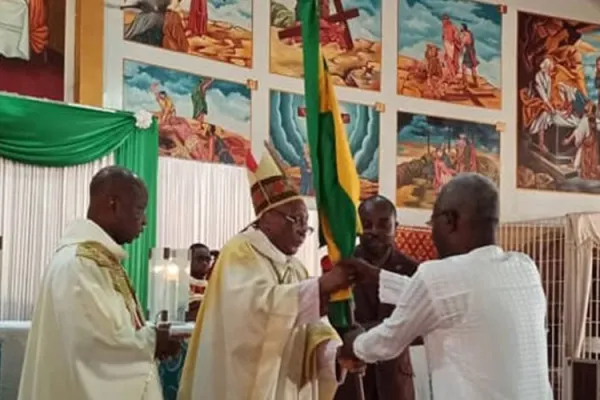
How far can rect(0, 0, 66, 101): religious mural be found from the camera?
32.8ft

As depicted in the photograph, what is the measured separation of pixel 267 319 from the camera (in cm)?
458

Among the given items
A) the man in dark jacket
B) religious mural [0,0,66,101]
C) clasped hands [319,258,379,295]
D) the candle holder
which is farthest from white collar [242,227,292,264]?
religious mural [0,0,66,101]

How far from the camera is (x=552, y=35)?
1464 centimetres

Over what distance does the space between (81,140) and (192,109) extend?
1.97 meters

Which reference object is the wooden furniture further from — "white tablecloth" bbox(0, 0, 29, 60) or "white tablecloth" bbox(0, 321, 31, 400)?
"white tablecloth" bbox(0, 321, 31, 400)

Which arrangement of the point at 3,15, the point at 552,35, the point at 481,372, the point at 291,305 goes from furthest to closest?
the point at 552,35 → the point at 3,15 → the point at 291,305 → the point at 481,372

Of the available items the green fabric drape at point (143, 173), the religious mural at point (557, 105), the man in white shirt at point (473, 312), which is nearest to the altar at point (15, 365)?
the man in white shirt at point (473, 312)

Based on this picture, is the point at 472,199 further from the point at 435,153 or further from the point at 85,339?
the point at 435,153

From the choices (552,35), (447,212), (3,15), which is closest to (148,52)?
(3,15)

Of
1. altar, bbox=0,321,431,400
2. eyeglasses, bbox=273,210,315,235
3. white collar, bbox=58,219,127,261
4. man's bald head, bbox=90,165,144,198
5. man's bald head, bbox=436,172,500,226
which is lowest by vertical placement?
altar, bbox=0,321,431,400

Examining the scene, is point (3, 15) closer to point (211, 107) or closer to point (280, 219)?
point (211, 107)

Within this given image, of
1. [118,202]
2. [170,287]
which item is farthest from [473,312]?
[170,287]

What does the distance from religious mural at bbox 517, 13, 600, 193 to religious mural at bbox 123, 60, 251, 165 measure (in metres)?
4.30

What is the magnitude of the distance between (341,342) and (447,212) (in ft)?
4.10
